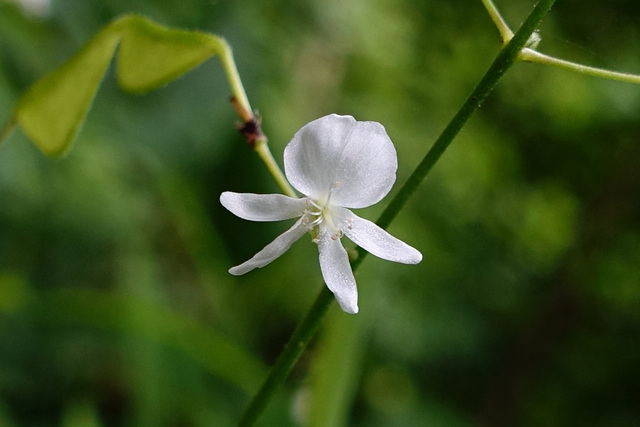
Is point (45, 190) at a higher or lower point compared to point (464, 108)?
lower

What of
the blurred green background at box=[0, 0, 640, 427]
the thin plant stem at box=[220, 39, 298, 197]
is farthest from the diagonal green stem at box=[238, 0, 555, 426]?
the blurred green background at box=[0, 0, 640, 427]

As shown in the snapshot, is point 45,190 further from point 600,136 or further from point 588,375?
point 588,375

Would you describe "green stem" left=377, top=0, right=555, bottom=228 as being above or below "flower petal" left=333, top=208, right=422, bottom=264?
above

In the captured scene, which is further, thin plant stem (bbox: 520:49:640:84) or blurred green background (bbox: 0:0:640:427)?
blurred green background (bbox: 0:0:640:427)

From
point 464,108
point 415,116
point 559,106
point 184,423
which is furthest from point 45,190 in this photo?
point 464,108

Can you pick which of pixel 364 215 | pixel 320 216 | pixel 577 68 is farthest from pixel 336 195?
pixel 364 215

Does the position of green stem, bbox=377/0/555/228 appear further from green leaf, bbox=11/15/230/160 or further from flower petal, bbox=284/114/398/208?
green leaf, bbox=11/15/230/160

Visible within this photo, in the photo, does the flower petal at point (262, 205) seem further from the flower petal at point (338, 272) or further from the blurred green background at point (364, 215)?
the blurred green background at point (364, 215)
